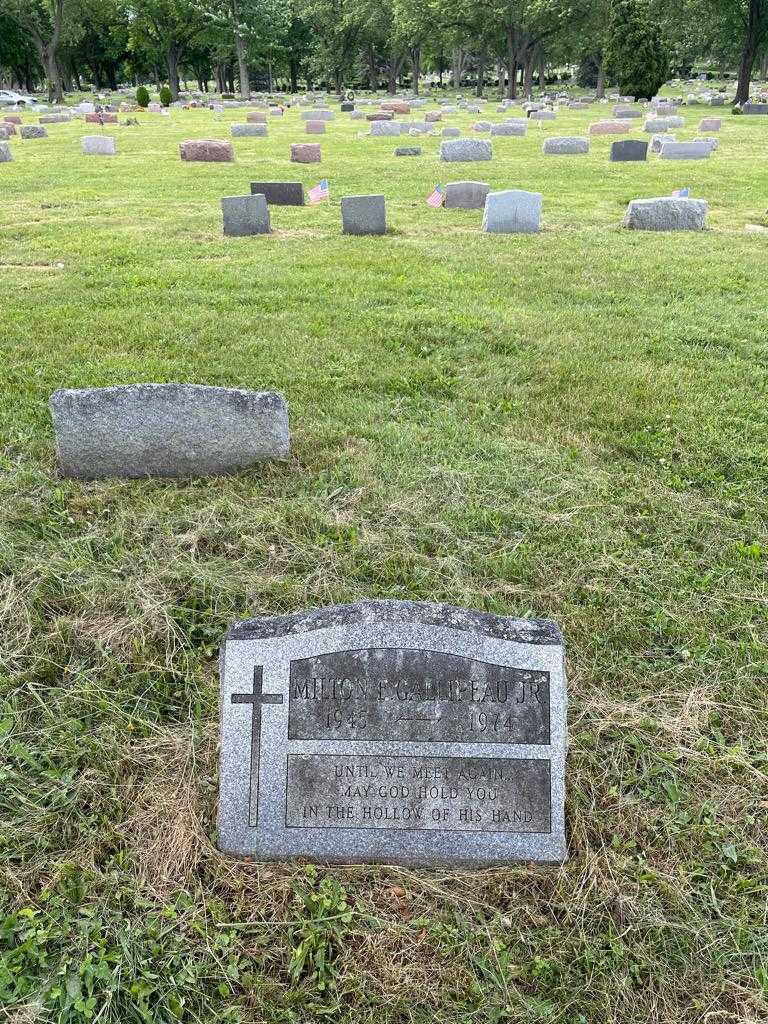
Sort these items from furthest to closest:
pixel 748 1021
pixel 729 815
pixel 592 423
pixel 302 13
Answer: pixel 302 13
pixel 592 423
pixel 729 815
pixel 748 1021

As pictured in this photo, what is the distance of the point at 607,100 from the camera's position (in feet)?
142

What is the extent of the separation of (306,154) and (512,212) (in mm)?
10578

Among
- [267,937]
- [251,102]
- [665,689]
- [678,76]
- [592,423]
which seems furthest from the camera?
[678,76]

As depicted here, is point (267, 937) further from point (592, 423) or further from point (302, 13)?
point (302, 13)

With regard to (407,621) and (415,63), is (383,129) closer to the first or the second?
(407,621)

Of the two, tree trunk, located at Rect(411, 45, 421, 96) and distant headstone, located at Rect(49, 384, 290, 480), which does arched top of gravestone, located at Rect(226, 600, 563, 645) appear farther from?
tree trunk, located at Rect(411, 45, 421, 96)

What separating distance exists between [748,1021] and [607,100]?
1986 inches

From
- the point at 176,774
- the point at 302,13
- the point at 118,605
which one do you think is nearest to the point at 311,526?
the point at 118,605

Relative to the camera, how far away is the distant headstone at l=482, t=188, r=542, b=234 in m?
10.2

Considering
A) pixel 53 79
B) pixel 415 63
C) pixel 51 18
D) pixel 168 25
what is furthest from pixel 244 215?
pixel 415 63

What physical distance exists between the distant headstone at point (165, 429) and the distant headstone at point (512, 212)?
740 cm

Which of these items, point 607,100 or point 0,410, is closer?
point 0,410

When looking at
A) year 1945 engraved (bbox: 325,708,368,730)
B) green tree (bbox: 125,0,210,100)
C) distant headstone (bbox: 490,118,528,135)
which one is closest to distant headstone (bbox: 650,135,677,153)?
distant headstone (bbox: 490,118,528,135)

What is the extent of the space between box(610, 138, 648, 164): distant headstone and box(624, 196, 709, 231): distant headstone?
348 inches
